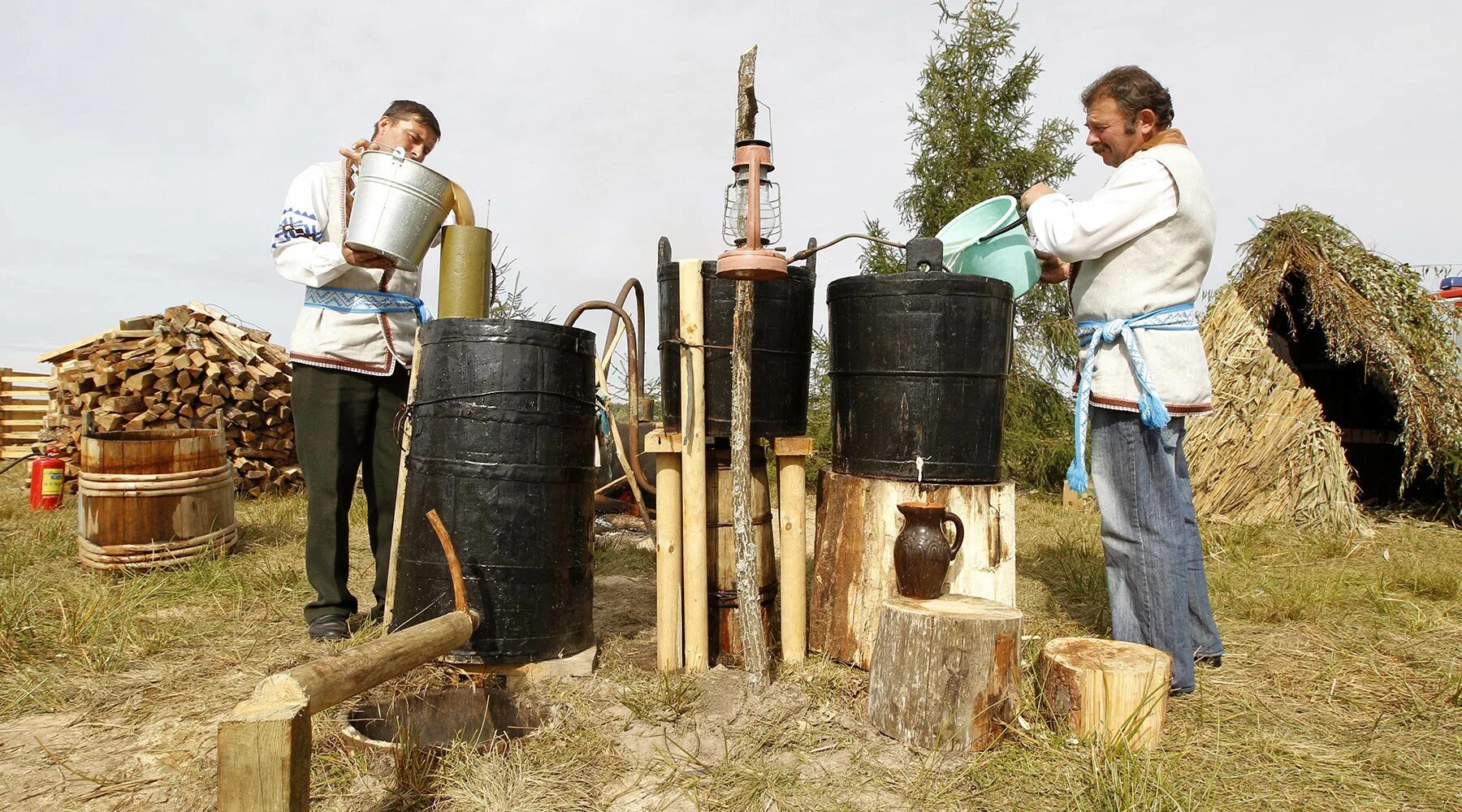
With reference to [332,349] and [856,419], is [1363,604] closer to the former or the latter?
[856,419]

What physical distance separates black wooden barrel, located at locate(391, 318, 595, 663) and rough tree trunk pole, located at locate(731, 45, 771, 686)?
627 mm

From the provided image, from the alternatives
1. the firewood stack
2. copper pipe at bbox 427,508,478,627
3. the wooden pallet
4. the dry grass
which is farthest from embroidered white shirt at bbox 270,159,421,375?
the wooden pallet

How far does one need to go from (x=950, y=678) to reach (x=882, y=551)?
69 centimetres

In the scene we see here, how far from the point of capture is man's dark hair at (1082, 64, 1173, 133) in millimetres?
3107

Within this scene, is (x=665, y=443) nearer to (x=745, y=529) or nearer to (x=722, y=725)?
(x=745, y=529)

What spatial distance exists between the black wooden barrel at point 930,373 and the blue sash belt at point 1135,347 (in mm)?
290

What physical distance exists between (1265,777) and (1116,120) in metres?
2.23

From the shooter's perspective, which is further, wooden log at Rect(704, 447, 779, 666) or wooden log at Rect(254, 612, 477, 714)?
wooden log at Rect(704, 447, 779, 666)

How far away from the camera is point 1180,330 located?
3.04 m

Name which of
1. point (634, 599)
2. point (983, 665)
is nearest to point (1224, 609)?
point (983, 665)

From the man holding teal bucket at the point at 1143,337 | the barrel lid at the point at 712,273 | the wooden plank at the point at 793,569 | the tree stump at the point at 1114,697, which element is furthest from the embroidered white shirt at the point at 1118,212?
the tree stump at the point at 1114,697

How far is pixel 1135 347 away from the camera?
9.98 ft

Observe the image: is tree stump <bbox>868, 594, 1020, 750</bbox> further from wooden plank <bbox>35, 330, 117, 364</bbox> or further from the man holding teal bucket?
wooden plank <bbox>35, 330, 117, 364</bbox>

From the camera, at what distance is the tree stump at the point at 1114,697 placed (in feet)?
8.43
